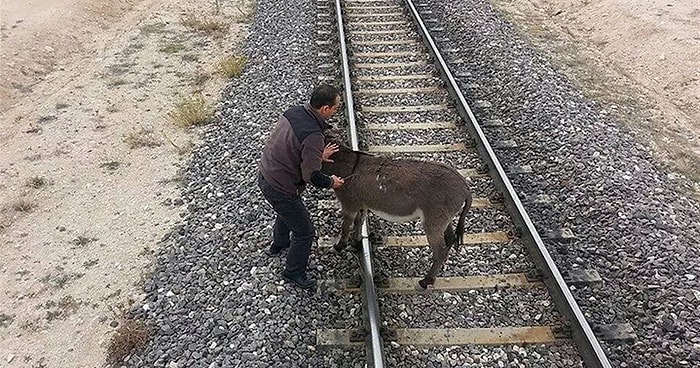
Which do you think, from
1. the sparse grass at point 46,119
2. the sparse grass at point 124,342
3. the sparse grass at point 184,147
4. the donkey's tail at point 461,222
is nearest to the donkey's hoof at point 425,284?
the donkey's tail at point 461,222

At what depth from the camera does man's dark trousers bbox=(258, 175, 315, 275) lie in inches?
A: 217

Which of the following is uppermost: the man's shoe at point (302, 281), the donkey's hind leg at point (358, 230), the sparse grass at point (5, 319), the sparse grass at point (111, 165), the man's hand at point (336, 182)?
the man's hand at point (336, 182)

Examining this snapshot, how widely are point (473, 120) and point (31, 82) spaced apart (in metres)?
8.53

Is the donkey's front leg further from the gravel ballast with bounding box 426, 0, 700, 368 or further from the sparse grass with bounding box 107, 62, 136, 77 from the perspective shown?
the sparse grass with bounding box 107, 62, 136, 77

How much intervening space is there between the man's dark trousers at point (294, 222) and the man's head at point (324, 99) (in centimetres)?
91

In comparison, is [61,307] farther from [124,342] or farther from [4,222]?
[4,222]

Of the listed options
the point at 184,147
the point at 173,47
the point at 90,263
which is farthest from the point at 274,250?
the point at 173,47

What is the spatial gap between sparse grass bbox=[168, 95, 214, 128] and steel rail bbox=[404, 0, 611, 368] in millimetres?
3996

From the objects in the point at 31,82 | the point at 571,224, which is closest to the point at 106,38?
the point at 31,82

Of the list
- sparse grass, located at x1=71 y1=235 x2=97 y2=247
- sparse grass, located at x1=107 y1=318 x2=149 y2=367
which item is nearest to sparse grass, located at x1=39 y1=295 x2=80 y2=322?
sparse grass, located at x1=107 y1=318 x2=149 y2=367

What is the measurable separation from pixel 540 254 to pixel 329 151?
96.6 inches

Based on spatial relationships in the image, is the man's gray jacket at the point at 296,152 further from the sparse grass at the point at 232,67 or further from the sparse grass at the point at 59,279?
the sparse grass at the point at 232,67

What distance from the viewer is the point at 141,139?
29.4ft

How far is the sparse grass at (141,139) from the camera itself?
29.1 feet
